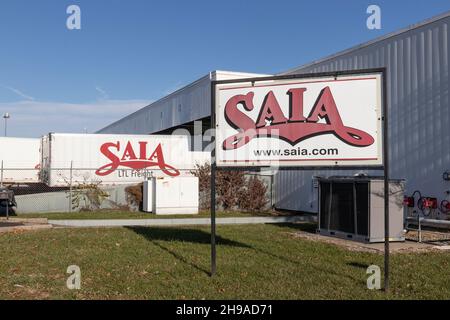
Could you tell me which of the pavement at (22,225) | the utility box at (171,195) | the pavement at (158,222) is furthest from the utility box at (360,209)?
the utility box at (171,195)

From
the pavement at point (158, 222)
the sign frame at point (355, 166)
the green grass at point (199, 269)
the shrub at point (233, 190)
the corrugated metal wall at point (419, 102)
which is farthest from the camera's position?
the shrub at point (233, 190)

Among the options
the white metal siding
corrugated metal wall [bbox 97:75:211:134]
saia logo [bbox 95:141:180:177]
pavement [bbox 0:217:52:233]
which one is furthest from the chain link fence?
corrugated metal wall [bbox 97:75:211:134]

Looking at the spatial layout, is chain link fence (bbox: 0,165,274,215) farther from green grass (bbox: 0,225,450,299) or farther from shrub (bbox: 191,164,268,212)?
green grass (bbox: 0,225,450,299)

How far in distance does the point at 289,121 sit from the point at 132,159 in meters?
17.3

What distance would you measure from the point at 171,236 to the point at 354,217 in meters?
4.40

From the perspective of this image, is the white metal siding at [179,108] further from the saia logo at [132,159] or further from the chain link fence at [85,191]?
the chain link fence at [85,191]

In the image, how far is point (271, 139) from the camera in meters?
8.00

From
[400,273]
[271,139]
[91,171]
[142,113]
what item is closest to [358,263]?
[400,273]

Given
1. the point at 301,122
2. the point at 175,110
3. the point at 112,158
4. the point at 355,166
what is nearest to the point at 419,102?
the point at 301,122

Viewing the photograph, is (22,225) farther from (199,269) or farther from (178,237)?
(199,269)

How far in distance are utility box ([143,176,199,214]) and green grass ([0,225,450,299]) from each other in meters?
8.53

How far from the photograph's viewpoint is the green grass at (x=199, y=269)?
6496 millimetres

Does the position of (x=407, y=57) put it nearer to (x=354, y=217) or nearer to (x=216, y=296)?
(x=354, y=217)

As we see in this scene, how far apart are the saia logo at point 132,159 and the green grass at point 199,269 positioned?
11937mm
